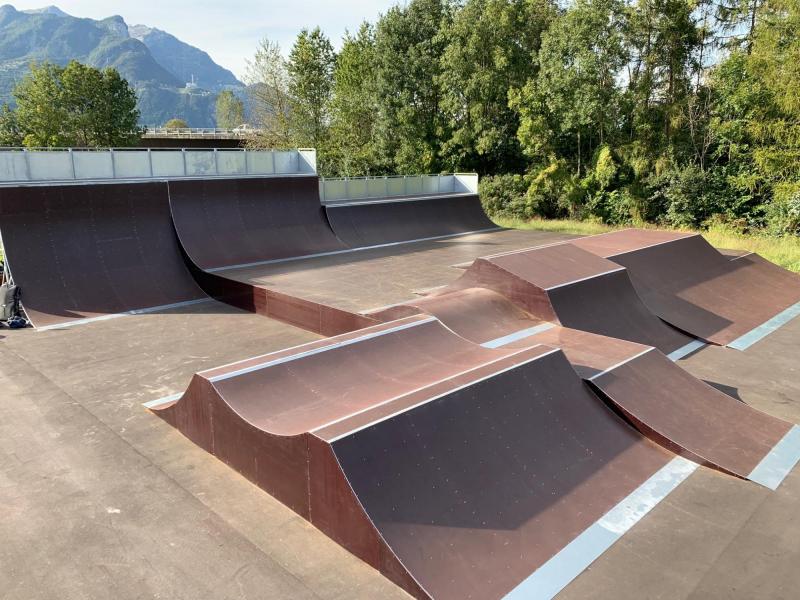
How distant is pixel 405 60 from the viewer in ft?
90.5

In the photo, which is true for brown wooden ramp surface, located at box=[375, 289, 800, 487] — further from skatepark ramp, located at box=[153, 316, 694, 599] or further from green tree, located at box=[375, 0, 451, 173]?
green tree, located at box=[375, 0, 451, 173]

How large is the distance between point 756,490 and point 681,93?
2229cm

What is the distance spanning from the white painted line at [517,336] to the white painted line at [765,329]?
3475mm

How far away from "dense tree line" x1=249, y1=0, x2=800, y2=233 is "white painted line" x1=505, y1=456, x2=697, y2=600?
18844 millimetres

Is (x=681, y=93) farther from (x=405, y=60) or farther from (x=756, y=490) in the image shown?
(x=756, y=490)

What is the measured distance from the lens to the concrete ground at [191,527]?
4.20 m

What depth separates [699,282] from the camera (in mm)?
12414

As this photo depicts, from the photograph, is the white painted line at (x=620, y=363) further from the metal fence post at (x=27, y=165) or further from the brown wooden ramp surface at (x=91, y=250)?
the metal fence post at (x=27, y=165)

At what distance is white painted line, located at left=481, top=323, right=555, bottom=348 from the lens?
827 centimetres

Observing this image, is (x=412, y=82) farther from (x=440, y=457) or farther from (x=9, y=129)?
(x=9, y=129)

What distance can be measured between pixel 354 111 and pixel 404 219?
44.0ft

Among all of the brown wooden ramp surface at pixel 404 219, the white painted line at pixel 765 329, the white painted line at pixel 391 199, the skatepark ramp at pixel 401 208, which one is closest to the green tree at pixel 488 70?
the skatepark ramp at pixel 401 208

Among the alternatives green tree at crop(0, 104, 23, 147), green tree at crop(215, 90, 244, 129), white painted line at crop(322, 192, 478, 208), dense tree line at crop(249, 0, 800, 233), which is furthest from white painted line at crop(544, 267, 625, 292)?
green tree at crop(215, 90, 244, 129)

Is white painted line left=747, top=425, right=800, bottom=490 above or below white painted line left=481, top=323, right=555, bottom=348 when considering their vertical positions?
below
